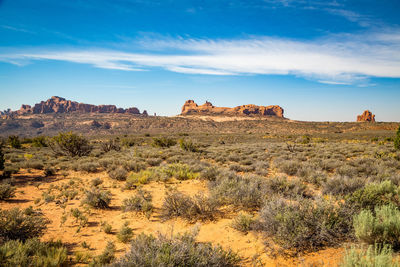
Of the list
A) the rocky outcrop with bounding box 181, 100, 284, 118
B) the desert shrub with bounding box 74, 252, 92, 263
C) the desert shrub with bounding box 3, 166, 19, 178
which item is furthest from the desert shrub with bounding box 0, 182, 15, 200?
the rocky outcrop with bounding box 181, 100, 284, 118

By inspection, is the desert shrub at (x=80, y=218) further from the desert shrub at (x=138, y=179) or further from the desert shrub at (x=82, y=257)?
the desert shrub at (x=138, y=179)

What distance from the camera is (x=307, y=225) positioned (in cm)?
359

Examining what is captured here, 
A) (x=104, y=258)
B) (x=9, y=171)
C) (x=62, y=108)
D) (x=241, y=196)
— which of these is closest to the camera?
(x=104, y=258)

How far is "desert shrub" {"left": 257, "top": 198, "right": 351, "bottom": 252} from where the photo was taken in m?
3.35

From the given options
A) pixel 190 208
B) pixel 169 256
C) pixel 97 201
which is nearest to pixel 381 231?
pixel 169 256

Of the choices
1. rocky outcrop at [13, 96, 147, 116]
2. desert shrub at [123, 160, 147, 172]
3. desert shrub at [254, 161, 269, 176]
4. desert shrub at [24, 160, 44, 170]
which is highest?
rocky outcrop at [13, 96, 147, 116]

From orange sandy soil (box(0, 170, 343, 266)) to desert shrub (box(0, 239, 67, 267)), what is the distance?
1.92 ft

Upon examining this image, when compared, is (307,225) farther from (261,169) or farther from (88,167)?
(88,167)

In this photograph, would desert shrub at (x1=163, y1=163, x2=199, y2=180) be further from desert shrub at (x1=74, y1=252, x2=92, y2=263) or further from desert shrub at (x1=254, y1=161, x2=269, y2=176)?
desert shrub at (x1=74, y1=252, x2=92, y2=263)

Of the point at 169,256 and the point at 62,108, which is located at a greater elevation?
the point at 62,108

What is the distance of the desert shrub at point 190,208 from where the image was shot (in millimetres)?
5090

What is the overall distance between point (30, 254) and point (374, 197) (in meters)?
7.65

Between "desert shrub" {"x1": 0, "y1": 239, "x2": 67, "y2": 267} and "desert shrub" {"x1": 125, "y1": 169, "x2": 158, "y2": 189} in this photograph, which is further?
"desert shrub" {"x1": 125, "y1": 169, "x2": 158, "y2": 189}

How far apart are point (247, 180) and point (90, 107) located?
14691cm
